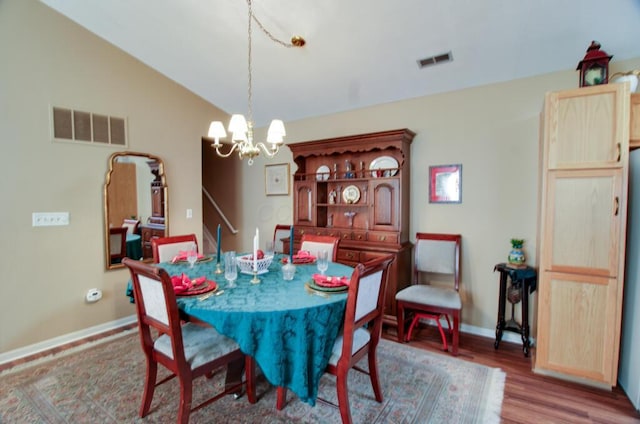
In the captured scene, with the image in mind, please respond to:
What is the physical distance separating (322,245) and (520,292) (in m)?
1.80

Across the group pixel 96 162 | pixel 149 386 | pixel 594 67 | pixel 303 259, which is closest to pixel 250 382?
pixel 149 386

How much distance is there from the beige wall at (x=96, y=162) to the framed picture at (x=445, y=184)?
0.06 meters

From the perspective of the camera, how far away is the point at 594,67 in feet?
7.14

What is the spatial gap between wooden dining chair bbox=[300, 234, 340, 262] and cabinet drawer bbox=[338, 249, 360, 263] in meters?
0.50

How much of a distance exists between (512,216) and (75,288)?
4299 millimetres

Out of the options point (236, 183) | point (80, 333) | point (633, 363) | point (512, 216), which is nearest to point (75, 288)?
point (80, 333)

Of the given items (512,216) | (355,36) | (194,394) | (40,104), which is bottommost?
(194,394)

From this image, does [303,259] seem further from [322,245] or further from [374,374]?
[374,374]

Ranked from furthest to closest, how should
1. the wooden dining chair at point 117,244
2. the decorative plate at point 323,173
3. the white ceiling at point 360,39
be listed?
the decorative plate at point 323,173, the wooden dining chair at point 117,244, the white ceiling at point 360,39

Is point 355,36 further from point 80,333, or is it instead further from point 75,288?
point 80,333

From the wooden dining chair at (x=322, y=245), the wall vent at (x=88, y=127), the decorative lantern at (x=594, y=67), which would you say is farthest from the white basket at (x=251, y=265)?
the decorative lantern at (x=594, y=67)

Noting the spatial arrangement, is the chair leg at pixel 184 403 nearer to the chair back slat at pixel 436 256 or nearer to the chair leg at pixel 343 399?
the chair leg at pixel 343 399

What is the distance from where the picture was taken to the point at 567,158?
7.14 feet

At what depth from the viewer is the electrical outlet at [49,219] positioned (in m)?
2.76
